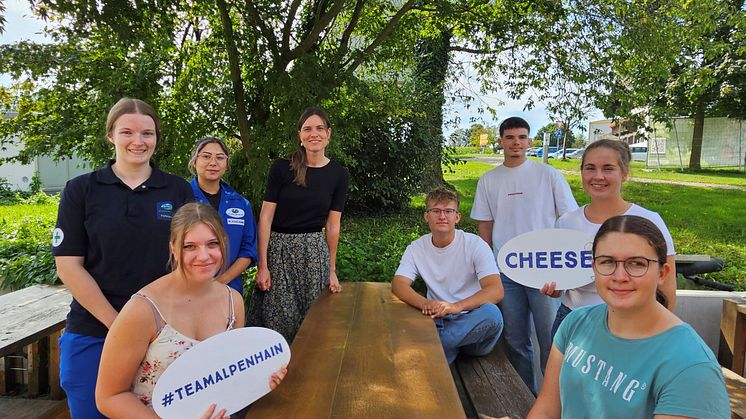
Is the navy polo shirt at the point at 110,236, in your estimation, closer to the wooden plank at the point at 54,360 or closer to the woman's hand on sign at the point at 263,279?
the woman's hand on sign at the point at 263,279

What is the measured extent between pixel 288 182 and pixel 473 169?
18.8 metres

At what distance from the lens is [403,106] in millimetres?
7695

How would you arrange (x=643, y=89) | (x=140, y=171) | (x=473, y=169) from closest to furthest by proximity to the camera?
1. (x=140, y=171)
2. (x=643, y=89)
3. (x=473, y=169)

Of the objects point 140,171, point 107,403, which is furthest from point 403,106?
point 107,403

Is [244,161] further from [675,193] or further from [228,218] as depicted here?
[675,193]

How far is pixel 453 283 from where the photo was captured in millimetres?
3254

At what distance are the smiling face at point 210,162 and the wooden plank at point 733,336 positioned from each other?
154 inches

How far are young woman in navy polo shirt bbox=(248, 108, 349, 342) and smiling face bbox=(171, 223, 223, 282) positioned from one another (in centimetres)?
132

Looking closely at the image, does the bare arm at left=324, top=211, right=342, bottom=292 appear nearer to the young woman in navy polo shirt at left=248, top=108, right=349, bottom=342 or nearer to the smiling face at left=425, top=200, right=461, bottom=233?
the young woman in navy polo shirt at left=248, top=108, right=349, bottom=342

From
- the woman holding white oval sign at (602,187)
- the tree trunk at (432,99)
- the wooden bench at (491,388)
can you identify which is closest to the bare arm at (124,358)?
the wooden bench at (491,388)

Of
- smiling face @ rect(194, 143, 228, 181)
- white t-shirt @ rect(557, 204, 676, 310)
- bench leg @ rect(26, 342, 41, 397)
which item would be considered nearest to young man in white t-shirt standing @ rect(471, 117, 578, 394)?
white t-shirt @ rect(557, 204, 676, 310)

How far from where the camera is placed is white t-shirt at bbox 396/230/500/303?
3211 millimetres

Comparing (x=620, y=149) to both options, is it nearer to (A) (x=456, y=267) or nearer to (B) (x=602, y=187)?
(B) (x=602, y=187)

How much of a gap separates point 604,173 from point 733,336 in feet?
7.73
